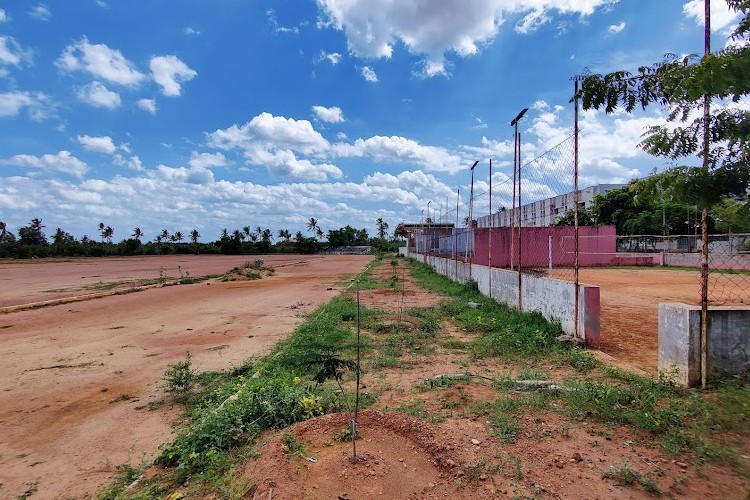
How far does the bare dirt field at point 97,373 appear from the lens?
374 cm

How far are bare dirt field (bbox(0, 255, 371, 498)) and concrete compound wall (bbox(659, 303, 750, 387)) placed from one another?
5603 mm

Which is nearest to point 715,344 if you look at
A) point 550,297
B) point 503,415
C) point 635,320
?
point 503,415

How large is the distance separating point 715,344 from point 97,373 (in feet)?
28.0

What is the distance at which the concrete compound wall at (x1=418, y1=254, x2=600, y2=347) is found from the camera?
6609mm

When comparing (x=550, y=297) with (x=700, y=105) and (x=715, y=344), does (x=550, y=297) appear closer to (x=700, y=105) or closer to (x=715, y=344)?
(x=715, y=344)

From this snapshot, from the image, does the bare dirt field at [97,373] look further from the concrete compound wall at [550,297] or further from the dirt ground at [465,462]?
the concrete compound wall at [550,297]

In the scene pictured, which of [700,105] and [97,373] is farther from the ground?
[700,105]

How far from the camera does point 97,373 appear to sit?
21.6ft

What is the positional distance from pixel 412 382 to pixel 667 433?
2.65 m

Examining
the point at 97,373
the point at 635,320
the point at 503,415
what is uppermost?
the point at 503,415

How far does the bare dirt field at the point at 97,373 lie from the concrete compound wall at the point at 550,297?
5.51 m

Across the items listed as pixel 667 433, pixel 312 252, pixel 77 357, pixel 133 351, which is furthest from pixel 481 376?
pixel 312 252

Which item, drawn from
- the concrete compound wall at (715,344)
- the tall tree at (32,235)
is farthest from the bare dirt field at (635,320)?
the tall tree at (32,235)

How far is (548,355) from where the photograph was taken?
6.30 m
